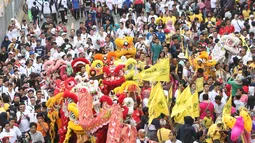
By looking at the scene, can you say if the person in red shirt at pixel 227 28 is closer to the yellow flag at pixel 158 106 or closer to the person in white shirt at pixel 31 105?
the yellow flag at pixel 158 106

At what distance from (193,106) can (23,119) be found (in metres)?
3.93

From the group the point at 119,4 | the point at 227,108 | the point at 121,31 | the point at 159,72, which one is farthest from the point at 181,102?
the point at 119,4

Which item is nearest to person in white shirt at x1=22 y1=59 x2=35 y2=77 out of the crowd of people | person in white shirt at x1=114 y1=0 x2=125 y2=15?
the crowd of people

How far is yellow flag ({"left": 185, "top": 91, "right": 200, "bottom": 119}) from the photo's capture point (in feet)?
72.8

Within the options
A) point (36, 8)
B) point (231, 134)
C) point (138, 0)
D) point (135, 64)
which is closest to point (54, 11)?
point (36, 8)

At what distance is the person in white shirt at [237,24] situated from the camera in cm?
3247

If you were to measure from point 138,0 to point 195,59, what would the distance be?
10.1 m

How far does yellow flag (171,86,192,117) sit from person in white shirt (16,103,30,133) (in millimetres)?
3381

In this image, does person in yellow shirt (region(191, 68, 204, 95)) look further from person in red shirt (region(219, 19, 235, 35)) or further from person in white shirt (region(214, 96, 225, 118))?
person in red shirt (region(219, 19, 235, 35))

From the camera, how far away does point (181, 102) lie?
22344 millimetres

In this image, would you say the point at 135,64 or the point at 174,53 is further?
the point at 174,53

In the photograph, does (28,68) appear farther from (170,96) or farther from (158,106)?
(158,106)

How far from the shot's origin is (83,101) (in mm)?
21656

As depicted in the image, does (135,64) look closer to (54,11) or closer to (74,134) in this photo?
(74,134)
